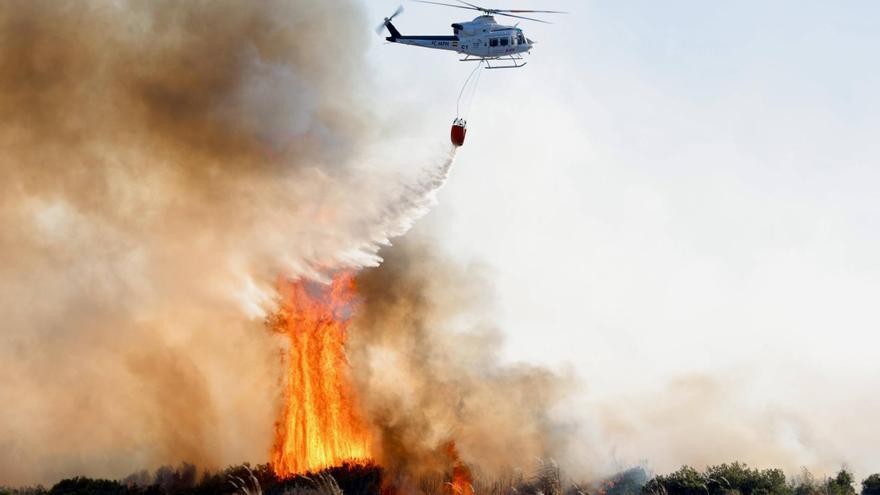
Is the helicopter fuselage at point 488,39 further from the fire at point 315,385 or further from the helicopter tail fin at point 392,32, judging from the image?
the fire at point 315,385

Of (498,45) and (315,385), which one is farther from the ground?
(498,45)

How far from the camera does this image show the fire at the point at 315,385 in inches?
2564

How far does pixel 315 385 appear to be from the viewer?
66.4 m

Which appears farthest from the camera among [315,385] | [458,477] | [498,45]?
[458,477]

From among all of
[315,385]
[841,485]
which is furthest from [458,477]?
[841,485]

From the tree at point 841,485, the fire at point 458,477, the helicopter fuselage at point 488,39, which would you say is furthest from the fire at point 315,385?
the tree at point 841,485

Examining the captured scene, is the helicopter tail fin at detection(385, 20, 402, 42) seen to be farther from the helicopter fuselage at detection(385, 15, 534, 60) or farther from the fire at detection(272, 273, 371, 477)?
the fire at detection(272, 273, 371, 477)

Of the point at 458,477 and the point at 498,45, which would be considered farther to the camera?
the point at 458,477

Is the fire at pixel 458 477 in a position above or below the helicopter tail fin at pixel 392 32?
below

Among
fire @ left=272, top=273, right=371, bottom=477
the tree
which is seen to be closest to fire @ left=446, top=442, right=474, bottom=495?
fire @ left=272, top=273, right=371, bottom=477

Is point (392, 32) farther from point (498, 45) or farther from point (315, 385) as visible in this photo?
point (315, 385)

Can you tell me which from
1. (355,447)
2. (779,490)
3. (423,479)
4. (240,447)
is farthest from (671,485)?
(240,447)

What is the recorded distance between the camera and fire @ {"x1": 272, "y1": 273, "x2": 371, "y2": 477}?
214 feet

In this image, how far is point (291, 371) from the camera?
217 feet
